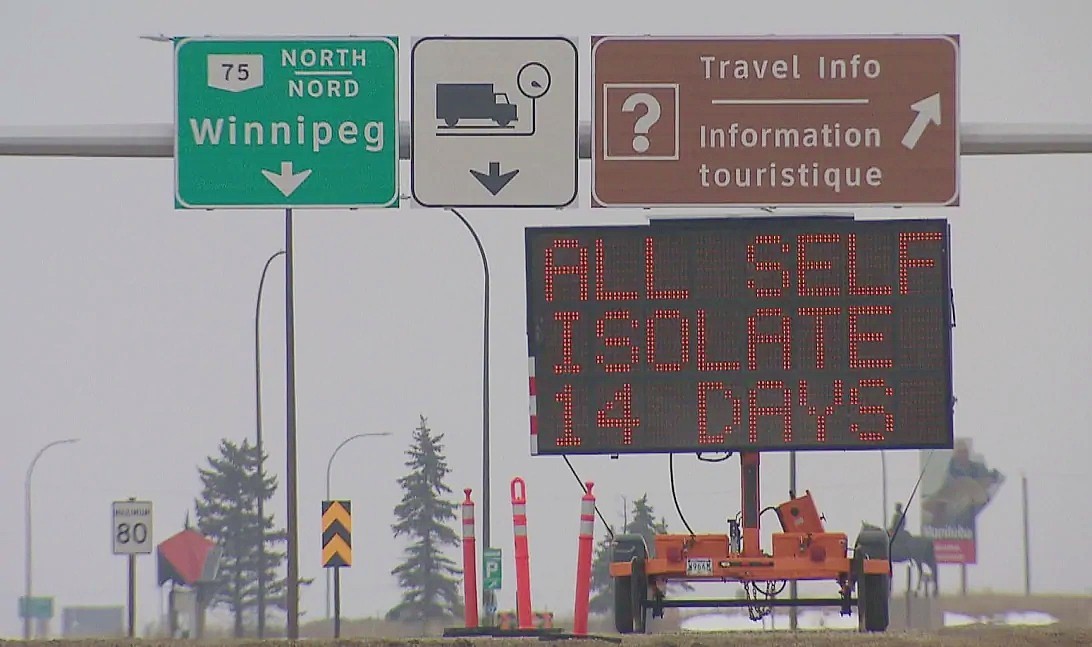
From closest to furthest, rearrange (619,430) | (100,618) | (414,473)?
(619,430), (414,473), (100,618)

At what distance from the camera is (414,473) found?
307 ft

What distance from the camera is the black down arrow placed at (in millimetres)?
25656

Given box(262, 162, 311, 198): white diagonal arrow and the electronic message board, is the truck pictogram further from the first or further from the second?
the electronic message board

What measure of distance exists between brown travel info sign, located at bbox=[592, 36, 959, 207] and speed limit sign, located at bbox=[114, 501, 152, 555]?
17.0 m

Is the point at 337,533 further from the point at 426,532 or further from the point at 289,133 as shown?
the point at 426,532

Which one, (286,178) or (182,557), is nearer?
(286,178)

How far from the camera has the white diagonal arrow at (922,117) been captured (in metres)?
25.4

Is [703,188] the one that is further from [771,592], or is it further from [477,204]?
[771,592]

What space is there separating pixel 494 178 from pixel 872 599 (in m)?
5.82

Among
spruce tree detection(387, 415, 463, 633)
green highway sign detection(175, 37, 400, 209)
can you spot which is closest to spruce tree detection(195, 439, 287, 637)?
spruce tree detection(387, 415, 463, 633)

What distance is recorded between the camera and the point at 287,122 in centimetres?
2569

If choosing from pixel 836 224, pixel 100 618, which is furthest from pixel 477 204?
pixel 100 618

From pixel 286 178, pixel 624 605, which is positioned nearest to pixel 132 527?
pixel 286 178

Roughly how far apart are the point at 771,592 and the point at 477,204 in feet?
16.5
